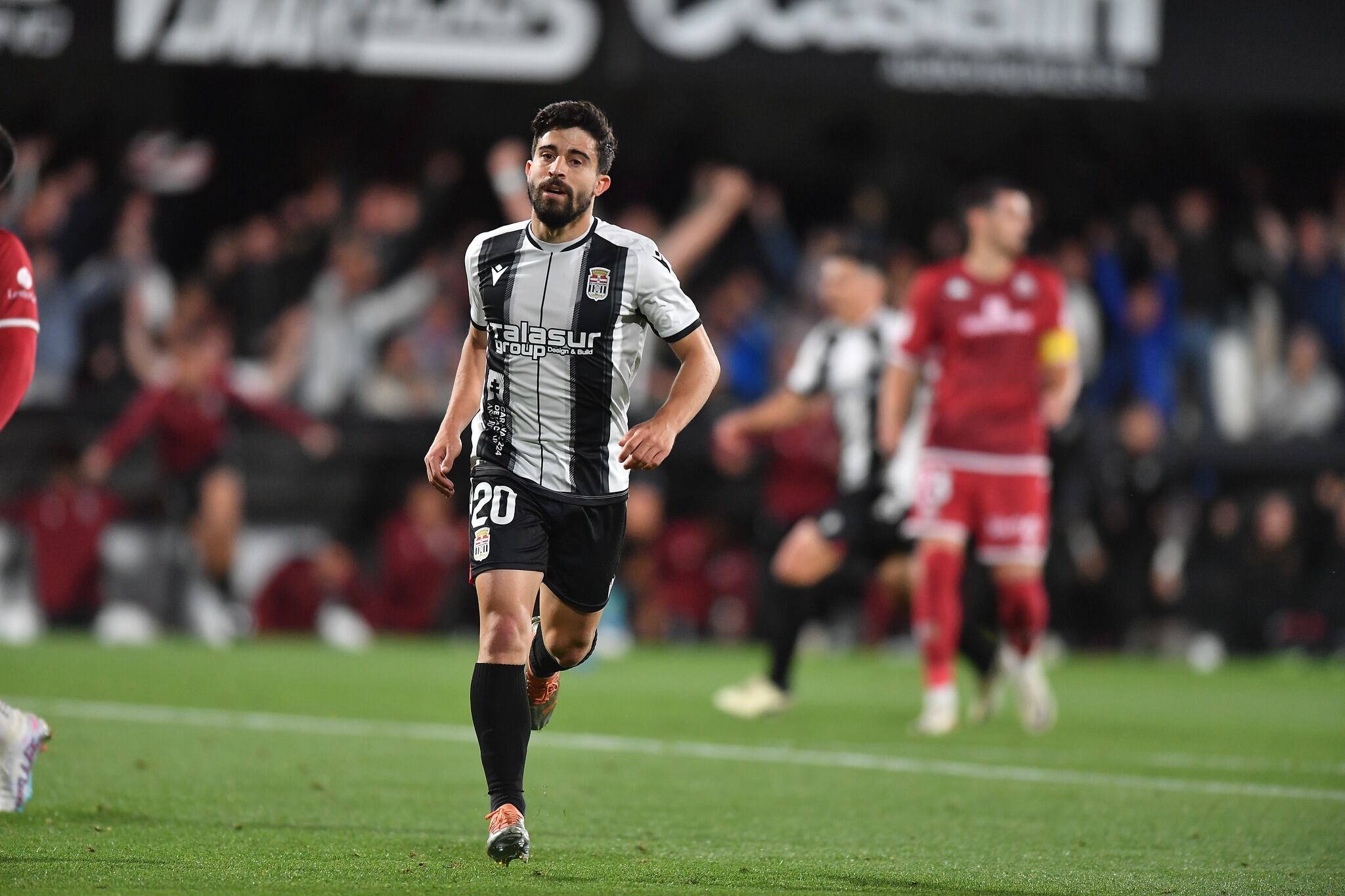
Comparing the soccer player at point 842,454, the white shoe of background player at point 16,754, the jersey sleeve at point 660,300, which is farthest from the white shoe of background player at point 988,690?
the white shoe of background player at point 16,754

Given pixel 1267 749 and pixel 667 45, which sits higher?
pixel 667 45

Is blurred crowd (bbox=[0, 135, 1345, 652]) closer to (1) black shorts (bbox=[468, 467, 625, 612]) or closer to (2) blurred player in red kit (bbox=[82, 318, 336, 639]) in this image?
(2) blurred player in red kit (bbox=[82, 318, 336, 639])

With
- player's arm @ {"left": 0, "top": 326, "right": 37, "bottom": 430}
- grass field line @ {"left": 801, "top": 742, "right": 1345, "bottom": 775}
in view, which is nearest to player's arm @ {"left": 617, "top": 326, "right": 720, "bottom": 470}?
player's arm @ {"left": 0, "top": 326, "right": 37, "bottom": 430}

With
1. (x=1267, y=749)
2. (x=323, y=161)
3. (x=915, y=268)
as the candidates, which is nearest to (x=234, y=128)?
(x=323, y=161)

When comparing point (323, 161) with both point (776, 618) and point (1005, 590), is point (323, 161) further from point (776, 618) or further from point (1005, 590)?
point (1005, 590)

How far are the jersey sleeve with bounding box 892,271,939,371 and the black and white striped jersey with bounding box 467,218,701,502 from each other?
3.70 meters

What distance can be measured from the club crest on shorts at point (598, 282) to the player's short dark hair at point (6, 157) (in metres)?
1.67

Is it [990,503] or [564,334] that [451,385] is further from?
[564,334]

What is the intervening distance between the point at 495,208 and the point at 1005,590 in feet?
30.0

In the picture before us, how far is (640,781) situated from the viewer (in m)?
6.66

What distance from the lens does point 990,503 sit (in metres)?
8.63

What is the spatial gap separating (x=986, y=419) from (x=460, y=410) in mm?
3966

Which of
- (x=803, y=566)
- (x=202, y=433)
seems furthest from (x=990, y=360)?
(x=202, y=433)

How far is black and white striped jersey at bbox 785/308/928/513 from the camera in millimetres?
9445
